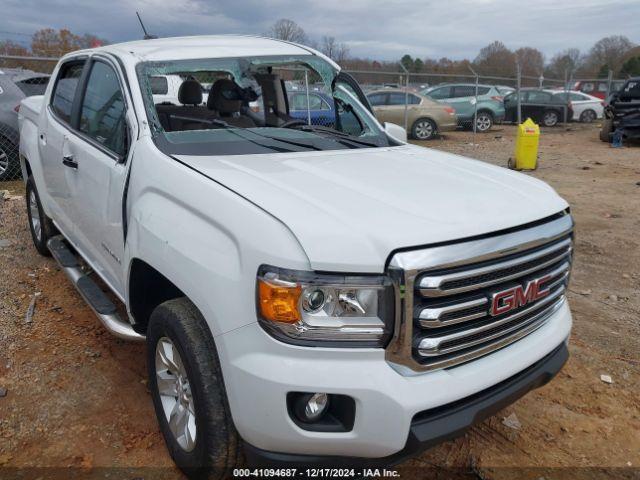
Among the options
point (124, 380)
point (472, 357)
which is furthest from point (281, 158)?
point (124, 380)

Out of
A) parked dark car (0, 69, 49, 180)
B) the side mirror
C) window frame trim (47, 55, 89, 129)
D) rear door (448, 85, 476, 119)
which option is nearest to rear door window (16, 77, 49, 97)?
parked dark car (0, 69, 49, 180)

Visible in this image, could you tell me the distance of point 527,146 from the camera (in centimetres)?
1087

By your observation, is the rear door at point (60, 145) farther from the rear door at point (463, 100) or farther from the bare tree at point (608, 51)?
the bare tree at point (608, 51)

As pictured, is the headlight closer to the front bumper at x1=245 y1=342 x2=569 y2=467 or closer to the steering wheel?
the front bumper at x1=245 y1=342 x2=569 y2=467

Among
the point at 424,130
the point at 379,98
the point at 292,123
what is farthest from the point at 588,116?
the point at 292,123

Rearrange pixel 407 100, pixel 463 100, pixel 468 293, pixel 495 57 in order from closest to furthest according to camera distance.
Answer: pixel 468 293
pixel 407 100
pixel 463 100
pixel 495 57

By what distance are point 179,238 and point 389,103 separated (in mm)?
14925

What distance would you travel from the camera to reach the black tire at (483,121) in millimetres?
18953

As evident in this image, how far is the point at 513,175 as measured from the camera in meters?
2.90

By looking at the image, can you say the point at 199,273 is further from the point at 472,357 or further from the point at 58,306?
the point at 58,306

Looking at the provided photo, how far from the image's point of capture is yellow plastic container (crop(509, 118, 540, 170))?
1066cm

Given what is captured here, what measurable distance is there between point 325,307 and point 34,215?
175 inches

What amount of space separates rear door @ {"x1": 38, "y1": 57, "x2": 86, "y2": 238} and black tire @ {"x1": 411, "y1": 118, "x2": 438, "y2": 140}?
13.3 m

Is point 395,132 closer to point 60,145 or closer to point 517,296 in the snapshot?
point 517,296
